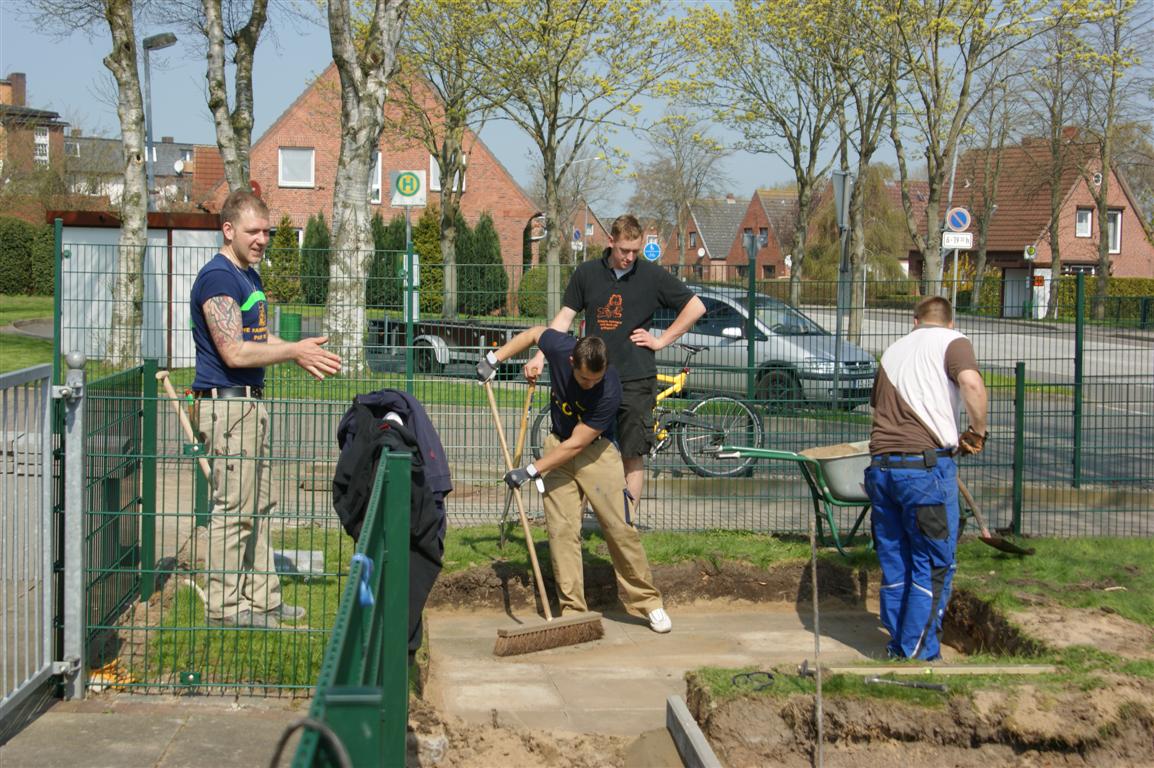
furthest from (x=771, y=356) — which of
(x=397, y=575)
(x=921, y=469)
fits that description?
(x=397, y=575)

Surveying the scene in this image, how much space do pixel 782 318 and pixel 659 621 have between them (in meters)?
4.57

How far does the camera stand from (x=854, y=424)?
9.49 m

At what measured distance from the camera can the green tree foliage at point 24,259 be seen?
42.4 metres

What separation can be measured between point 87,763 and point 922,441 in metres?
4.29

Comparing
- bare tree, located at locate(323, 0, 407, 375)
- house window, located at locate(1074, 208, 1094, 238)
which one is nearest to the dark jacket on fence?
bare tree, located at locate(323, 0, 407, 375)

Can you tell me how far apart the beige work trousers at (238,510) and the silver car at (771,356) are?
3.94 m

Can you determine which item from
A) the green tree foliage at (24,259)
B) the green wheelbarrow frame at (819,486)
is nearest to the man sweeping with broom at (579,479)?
the green wheelbarrow frame at (819,486)

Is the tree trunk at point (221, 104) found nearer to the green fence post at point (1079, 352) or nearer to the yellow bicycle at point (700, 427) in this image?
the yellow bicycle at point (700, 427)

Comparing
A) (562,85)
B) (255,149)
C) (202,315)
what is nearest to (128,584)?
(202,315)

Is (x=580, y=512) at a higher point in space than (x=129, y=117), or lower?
lower

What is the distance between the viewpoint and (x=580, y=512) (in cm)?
704

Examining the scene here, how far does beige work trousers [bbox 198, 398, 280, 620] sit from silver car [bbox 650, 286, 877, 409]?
3938 millimetres

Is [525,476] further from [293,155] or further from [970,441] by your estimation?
[293,155]

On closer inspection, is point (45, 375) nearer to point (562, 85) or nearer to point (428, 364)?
point (428, 364)
